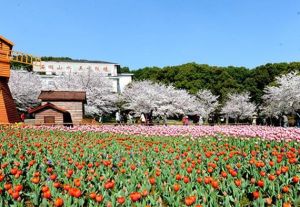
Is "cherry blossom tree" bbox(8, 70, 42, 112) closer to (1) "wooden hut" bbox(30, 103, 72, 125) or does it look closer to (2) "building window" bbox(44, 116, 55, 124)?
(1) "wooden hut" bbox(30, 103, 72, 125)

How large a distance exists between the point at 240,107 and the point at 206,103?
7.26 m

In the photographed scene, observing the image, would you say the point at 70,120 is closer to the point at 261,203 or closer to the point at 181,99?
the point at 261,203

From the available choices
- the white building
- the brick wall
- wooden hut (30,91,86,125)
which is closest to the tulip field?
the brick wall

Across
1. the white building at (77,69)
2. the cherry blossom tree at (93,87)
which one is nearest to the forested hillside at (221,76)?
the white building at (77,69)

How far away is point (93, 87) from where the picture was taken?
5450 centimetres

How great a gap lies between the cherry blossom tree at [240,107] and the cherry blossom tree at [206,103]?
316 centimetres

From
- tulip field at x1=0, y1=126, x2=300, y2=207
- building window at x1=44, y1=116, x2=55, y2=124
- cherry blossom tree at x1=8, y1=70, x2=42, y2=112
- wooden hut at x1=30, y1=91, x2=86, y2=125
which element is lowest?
tulip field at x1=0, y1=126, x2=300, y2=207

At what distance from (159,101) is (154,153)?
134 feet

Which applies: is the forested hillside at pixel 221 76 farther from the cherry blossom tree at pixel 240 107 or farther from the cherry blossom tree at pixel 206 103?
the cherry blossom tree at pixel 240 107

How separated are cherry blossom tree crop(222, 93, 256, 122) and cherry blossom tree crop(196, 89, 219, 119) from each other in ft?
10.4

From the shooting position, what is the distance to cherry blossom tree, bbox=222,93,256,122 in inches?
2530

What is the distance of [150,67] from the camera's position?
92.3 m

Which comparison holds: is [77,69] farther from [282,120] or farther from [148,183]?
[148,183]

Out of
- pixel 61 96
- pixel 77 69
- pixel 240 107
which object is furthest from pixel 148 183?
pixel 77 69
